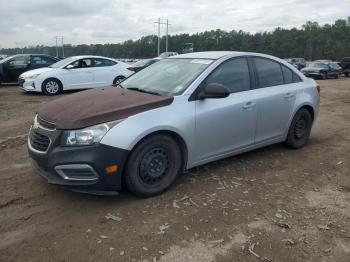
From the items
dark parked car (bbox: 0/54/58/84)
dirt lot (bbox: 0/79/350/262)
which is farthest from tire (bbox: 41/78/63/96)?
dirt lot (bbox: 0/79/350/262)

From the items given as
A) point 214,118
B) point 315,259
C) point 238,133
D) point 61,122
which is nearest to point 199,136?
point 214,118

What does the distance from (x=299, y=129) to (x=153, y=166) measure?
10.0ft

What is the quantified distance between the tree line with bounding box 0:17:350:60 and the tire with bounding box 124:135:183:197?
90.2 meters

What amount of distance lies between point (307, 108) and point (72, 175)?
13.5 ft

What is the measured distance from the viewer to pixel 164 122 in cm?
Answer: 427

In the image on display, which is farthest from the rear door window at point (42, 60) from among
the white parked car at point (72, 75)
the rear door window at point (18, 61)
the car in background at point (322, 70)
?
the car in background at point (322, 70)

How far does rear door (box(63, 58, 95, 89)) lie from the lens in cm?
1395

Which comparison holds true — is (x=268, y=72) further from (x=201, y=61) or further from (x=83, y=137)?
(x=83, y=137)

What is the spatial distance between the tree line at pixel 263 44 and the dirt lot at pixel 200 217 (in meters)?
89.3

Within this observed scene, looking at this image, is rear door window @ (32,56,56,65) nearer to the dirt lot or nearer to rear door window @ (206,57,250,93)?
the dirt lot

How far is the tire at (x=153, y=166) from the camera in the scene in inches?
163

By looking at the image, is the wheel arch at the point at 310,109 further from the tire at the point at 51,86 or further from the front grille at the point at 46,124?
the tire at the point at 51,86

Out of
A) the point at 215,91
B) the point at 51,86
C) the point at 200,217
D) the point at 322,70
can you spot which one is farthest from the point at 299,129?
the point at 322,70

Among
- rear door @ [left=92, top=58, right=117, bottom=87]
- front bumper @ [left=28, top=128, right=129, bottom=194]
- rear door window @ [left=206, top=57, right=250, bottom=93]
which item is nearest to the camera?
front bumper @ [left=28, top=128, right=129, bottom=194]
